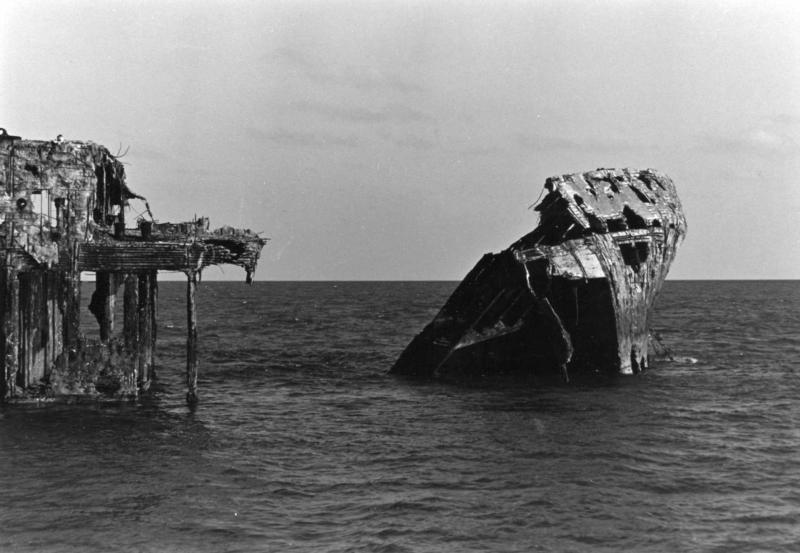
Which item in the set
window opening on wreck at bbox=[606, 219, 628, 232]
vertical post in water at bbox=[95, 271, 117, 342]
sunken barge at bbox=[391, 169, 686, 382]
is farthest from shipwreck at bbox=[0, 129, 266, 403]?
window opening on wreck at bbox=[606, 219, 628, 232]

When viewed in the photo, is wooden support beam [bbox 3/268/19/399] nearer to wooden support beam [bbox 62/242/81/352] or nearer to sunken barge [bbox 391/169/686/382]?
wooden support beam [bbox 62/242/81/352]

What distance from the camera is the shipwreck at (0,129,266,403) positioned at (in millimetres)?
18781

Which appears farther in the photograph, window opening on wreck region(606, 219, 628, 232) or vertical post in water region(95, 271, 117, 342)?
window opening on wreck region(606, 219, 628, 232)

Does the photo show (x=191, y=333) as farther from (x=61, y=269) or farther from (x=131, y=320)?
(x=61, y=269)

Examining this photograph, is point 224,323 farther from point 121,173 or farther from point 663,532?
point 663,532

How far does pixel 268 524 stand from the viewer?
467 inches

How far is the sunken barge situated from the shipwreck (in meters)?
9.21

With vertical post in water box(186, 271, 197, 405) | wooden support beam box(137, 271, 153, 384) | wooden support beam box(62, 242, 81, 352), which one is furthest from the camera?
wooden support beam box(137, 271, 153, 384)

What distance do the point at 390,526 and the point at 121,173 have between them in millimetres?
16180

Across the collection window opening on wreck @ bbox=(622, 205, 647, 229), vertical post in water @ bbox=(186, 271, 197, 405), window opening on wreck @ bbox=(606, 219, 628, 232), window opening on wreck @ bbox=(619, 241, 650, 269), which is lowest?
vertical post in water @ bbox=(186, 271, 197, 405)

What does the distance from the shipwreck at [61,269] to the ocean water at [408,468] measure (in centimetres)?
80

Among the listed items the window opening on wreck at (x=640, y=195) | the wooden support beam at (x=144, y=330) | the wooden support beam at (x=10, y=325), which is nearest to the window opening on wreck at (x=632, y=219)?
the window opening on wreck at (x=640, y=195)

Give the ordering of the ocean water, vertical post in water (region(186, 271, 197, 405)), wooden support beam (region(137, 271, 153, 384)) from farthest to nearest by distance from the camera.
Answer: wooden support beam (region(137, 271, 153, 384)), vertical post in water (region(186, 271, 197, 405)), the ocean water

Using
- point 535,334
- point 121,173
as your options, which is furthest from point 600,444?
point 121,173
